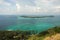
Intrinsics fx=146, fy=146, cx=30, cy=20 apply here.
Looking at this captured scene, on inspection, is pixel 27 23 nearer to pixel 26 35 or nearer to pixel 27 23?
pixel 27 23

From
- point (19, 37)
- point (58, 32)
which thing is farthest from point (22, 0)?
point (58, 32)

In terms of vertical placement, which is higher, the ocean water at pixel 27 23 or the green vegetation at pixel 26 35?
the ocean water at pixel 27 23

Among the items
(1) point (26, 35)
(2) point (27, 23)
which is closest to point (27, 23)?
(2) point (27, 23)

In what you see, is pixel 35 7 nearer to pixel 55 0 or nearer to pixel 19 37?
pixel 55 0

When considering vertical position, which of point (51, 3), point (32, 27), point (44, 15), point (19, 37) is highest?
point (51, 3)

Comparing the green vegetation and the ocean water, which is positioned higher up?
the ocean water
